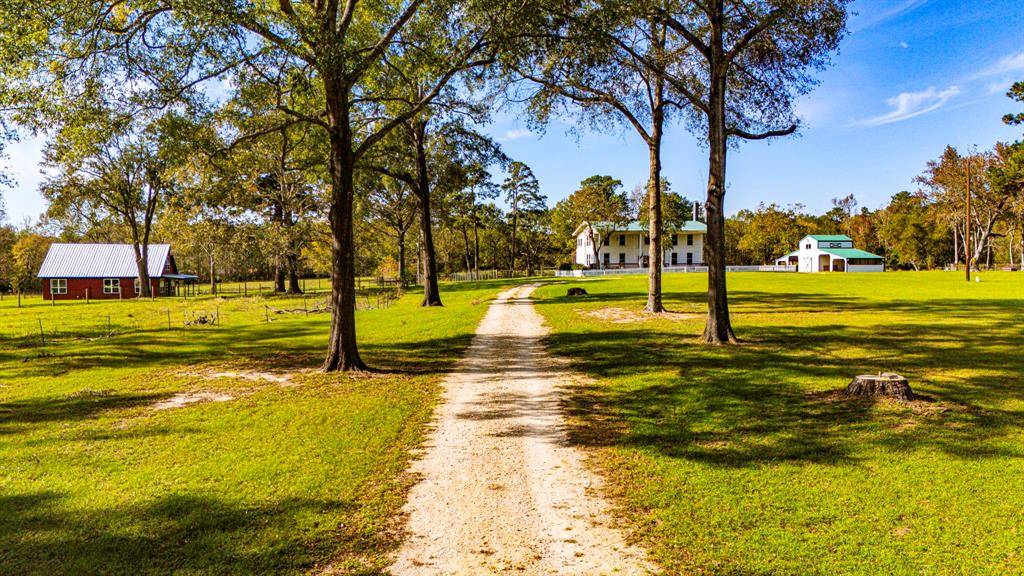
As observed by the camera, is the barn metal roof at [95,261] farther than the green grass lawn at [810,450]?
Yes

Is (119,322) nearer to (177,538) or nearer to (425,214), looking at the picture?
(425,214)

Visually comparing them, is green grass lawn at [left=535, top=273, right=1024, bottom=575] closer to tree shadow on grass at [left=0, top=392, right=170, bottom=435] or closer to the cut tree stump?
the cut tree stump

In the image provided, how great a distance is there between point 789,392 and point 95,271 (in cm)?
6253

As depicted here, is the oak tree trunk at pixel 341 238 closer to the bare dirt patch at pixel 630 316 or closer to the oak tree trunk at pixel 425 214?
the bare dirt patch at pixel 630 316

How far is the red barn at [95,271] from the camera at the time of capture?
50250mm

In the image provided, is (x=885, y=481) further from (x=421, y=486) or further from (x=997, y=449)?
(x=421, y=486)

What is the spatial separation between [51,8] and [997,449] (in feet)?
56.3

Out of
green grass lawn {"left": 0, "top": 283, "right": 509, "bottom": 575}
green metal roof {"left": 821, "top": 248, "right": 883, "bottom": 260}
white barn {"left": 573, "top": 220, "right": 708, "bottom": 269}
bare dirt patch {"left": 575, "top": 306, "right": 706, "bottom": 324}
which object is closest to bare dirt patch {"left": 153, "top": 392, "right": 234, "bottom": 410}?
green grass lawn {"left": 0, "top": 283, "right": 509, "bottom": 575}

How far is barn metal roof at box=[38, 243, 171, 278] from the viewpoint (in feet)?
165

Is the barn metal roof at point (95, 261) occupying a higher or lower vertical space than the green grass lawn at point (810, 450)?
higher

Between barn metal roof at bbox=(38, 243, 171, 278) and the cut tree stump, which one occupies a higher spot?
barn metal roof at bbox=(38, 243, 171, 278)

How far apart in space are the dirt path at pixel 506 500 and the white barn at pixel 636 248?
64.3 meters

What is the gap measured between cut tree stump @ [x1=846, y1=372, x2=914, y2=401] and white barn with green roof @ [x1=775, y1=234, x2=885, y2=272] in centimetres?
7125

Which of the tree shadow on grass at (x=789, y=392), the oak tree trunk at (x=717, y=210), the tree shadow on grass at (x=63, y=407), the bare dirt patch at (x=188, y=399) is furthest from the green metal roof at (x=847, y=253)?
the tree shadow on grass at (x=63, y=407)
